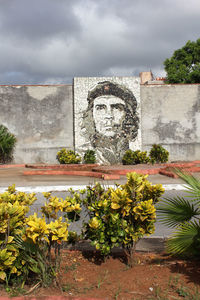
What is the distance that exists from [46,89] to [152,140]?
594 cm

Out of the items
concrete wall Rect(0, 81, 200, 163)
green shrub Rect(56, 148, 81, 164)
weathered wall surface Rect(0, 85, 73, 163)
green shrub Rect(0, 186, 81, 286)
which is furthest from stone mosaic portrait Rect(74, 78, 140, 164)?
green shrub Rect(0, 186, 81, 286)

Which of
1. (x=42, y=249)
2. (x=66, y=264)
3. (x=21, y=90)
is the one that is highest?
(x=21, y=90)

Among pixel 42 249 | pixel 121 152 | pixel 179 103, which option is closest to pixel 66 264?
pixel 42 249

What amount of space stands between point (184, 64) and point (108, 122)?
1584 cm

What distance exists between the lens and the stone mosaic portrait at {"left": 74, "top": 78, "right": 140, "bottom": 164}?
15961 millimetres

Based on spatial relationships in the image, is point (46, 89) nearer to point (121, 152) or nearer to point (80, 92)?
point (80, 92)

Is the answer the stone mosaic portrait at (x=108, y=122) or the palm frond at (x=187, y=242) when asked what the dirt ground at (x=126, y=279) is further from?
the stone mosaic portrait at (x=108, y=122)

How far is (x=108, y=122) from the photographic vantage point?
1616 cm

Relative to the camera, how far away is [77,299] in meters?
2.20

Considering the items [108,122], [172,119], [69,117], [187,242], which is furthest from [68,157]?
[187,242]

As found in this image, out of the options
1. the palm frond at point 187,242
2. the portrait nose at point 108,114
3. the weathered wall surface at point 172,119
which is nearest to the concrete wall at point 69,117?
the weathered wall surface at point 172,119

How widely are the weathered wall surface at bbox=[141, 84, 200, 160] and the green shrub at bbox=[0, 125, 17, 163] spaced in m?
6.52

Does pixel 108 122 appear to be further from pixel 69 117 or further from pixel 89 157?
pixel 89 157

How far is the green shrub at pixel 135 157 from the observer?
593 inches
